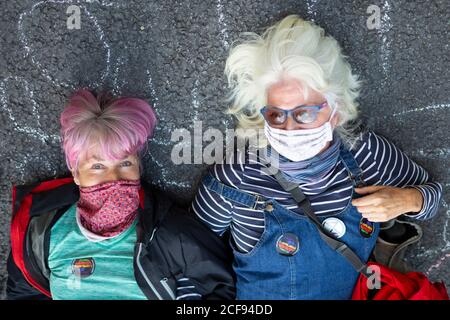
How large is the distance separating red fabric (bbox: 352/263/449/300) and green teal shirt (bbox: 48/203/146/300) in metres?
1.03

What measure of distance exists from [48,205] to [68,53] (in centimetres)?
73

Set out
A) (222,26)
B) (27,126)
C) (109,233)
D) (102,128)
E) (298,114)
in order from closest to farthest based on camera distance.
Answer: (298,114) → (102,128) → (109,233) → (222,26) → (27,126)

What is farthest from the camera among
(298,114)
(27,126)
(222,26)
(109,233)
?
(27,126)

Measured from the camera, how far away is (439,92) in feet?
8.05

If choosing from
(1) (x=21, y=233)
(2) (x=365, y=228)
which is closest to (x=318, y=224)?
(2) (x=365, y=228)

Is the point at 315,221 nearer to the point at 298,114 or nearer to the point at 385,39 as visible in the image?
the point at 298,114

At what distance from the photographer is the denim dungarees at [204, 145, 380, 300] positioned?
224 cm

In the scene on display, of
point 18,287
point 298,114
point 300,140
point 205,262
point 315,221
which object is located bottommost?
point 18,287

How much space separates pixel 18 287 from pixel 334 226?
5.08 feet

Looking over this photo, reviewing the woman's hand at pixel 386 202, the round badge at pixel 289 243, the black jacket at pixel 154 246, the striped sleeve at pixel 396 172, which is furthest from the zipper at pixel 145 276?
the striped sleeve at pixel 396 172

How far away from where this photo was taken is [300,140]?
202 centimetres

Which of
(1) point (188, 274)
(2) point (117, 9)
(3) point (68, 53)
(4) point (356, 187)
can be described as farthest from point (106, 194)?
(4) point (356, 187)

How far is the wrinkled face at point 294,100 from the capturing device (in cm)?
203
